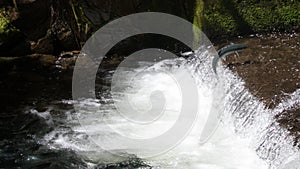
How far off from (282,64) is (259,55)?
436 mm

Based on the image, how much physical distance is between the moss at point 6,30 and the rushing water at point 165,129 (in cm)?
157

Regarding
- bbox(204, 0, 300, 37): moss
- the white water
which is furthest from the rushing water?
bbox(204, 0, 300, 37): moss

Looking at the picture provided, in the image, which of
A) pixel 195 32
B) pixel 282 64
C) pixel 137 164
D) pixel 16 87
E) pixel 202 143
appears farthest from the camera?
pixel 195 32

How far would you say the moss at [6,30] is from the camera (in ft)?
20.5

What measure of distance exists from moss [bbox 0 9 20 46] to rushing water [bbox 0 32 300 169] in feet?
5.15

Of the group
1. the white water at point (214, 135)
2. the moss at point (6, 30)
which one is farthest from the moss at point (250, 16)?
the moss at point (6, 30)

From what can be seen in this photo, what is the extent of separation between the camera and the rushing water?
13.0 feet

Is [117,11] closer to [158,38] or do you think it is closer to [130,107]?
[158,38]

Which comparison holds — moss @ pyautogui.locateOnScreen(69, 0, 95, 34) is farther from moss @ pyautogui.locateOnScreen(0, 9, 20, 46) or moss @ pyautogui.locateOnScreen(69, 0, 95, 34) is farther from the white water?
the white water

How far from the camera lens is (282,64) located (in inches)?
199

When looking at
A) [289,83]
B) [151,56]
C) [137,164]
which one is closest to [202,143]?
[137,164]

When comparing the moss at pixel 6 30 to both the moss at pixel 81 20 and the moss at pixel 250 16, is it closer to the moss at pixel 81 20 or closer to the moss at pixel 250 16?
the moss at pixel 81 20

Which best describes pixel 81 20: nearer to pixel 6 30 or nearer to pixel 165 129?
pixel 6 30

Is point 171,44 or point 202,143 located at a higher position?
point 171,44
